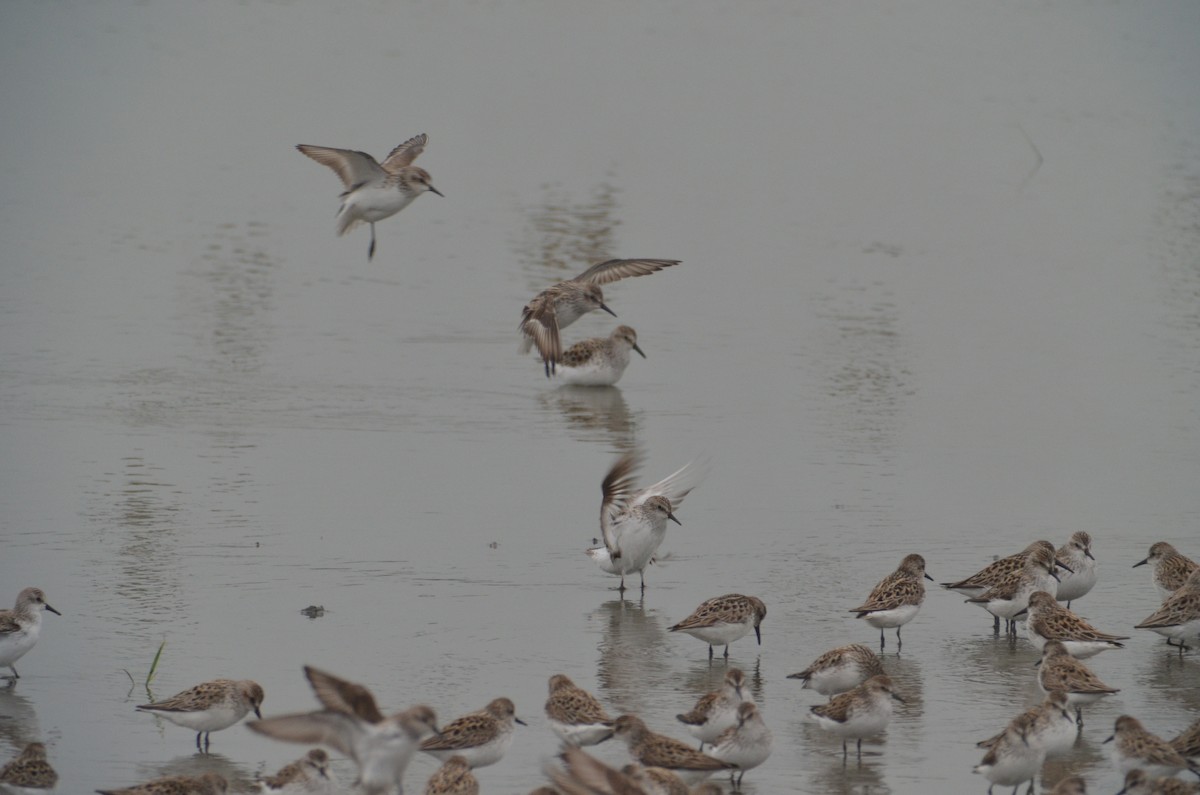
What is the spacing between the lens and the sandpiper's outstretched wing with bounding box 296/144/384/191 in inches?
603

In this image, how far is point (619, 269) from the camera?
66.1ft

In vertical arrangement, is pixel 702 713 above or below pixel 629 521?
below

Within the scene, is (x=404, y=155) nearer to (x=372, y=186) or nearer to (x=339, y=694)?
(x=372, y=186)

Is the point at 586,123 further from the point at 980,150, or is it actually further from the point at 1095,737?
the point at 1095,737

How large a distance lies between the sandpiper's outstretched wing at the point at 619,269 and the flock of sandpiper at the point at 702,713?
6.19m

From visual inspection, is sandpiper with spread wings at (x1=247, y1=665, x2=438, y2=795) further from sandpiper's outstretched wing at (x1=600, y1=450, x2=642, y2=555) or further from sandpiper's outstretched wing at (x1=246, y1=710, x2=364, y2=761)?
sandpiper's outstretched wing at (x1=600, y1=450, x2=642, y2=555)

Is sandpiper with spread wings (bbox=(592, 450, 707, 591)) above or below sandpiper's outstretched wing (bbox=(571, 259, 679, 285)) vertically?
below

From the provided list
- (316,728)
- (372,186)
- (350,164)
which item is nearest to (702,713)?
(316,728)

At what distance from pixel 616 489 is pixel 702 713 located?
3.61 m

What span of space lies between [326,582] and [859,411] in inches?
278

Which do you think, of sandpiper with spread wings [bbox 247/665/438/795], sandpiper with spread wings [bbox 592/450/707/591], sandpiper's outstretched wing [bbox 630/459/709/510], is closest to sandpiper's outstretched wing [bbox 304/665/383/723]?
sandpiper with spread wings [bbox 247/665/438/795]

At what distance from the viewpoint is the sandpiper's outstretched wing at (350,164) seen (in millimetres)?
15320

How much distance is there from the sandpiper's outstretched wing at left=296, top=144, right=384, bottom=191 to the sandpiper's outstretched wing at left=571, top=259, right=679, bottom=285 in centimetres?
435

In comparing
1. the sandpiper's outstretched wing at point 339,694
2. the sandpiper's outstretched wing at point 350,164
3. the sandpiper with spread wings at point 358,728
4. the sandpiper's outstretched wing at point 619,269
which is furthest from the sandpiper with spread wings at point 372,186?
the sandpiper's outstretched wing at point 339,694
